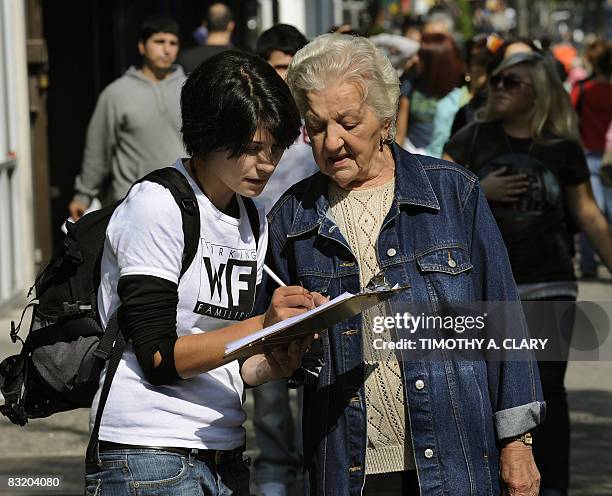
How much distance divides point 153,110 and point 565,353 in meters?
3.33

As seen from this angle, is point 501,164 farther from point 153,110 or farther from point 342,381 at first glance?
point 153,110

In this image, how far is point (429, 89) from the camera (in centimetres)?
876

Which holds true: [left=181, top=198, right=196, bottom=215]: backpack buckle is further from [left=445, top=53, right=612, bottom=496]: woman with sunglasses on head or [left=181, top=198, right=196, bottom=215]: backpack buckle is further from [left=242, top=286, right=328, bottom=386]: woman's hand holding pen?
[left=445, top=53, right=612, bottom=496]: woman with sunglasses on head

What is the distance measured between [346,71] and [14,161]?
24.3ft

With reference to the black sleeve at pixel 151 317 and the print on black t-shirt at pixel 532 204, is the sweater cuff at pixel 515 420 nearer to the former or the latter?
the black sleeve at pixel 151 317

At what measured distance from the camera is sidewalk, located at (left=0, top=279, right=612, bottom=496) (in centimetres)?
606

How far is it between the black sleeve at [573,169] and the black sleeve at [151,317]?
2.79 m

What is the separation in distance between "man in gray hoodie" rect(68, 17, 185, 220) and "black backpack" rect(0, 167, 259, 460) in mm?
4561

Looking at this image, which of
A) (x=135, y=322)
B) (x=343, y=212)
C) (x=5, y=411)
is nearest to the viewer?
(x=135, y=322)

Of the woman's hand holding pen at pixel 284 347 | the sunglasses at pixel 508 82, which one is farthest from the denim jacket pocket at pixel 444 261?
the sunglasses at pixel 508 82

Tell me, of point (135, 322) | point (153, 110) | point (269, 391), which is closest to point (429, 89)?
point (153, 110)

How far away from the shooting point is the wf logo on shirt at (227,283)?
2.95 m

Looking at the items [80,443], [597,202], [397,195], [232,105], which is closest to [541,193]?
[397,195]

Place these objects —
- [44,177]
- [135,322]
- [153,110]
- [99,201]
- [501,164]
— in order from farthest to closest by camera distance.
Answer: [44,177], [99,201], [153,110], [501,164], [135,322]
